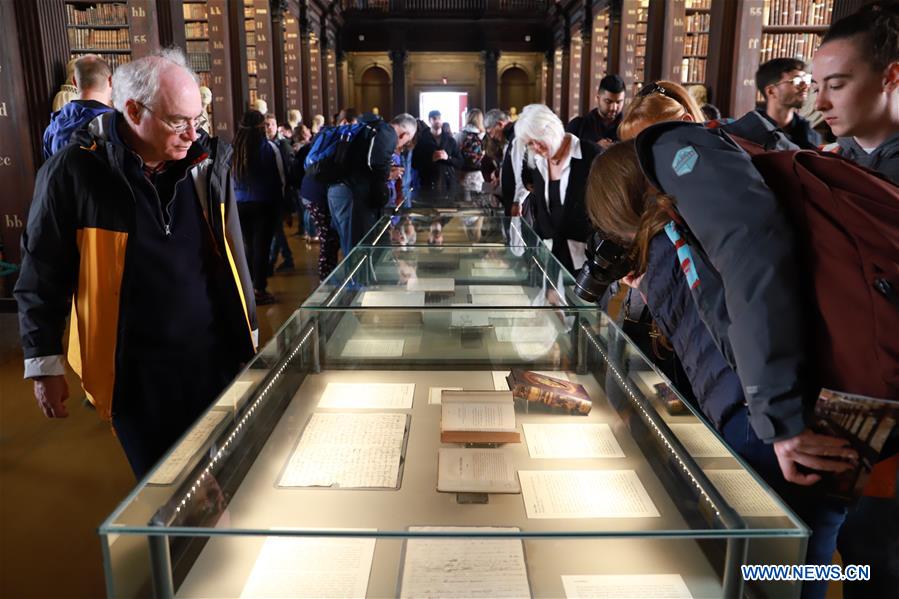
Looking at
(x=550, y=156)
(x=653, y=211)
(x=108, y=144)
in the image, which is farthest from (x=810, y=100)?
(x=108, y=144)

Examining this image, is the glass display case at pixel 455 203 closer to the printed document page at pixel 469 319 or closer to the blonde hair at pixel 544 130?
the blonde hair at pixel 544 130

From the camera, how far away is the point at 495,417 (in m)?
1.63

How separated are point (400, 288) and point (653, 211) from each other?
5.05 feet

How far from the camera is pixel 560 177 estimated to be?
335 cm

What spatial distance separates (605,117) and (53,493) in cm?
411

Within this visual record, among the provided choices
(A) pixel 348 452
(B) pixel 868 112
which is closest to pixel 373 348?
(A) pixel 348 452

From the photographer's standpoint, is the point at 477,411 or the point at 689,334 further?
the point at 477,411

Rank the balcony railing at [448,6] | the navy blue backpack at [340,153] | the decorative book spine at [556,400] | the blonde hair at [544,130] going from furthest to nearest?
the balcony railing at [448,6]
the navy blue backpack at [340,153]
the blonde hair at [544,130]
the decorative book spine at [556,400]

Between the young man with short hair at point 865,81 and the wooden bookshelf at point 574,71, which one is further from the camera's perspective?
the wooden bookshelf at point 574,71

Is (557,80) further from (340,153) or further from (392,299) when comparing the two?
(392,299)

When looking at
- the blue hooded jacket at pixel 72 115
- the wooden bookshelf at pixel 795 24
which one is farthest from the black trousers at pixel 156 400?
the wooden bookshelf at pixel 795 24

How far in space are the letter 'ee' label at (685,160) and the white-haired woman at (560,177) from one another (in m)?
2.04

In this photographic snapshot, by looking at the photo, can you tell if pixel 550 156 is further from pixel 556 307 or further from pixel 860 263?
pixel 860 263

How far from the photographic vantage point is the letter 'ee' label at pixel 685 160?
1159 mm
